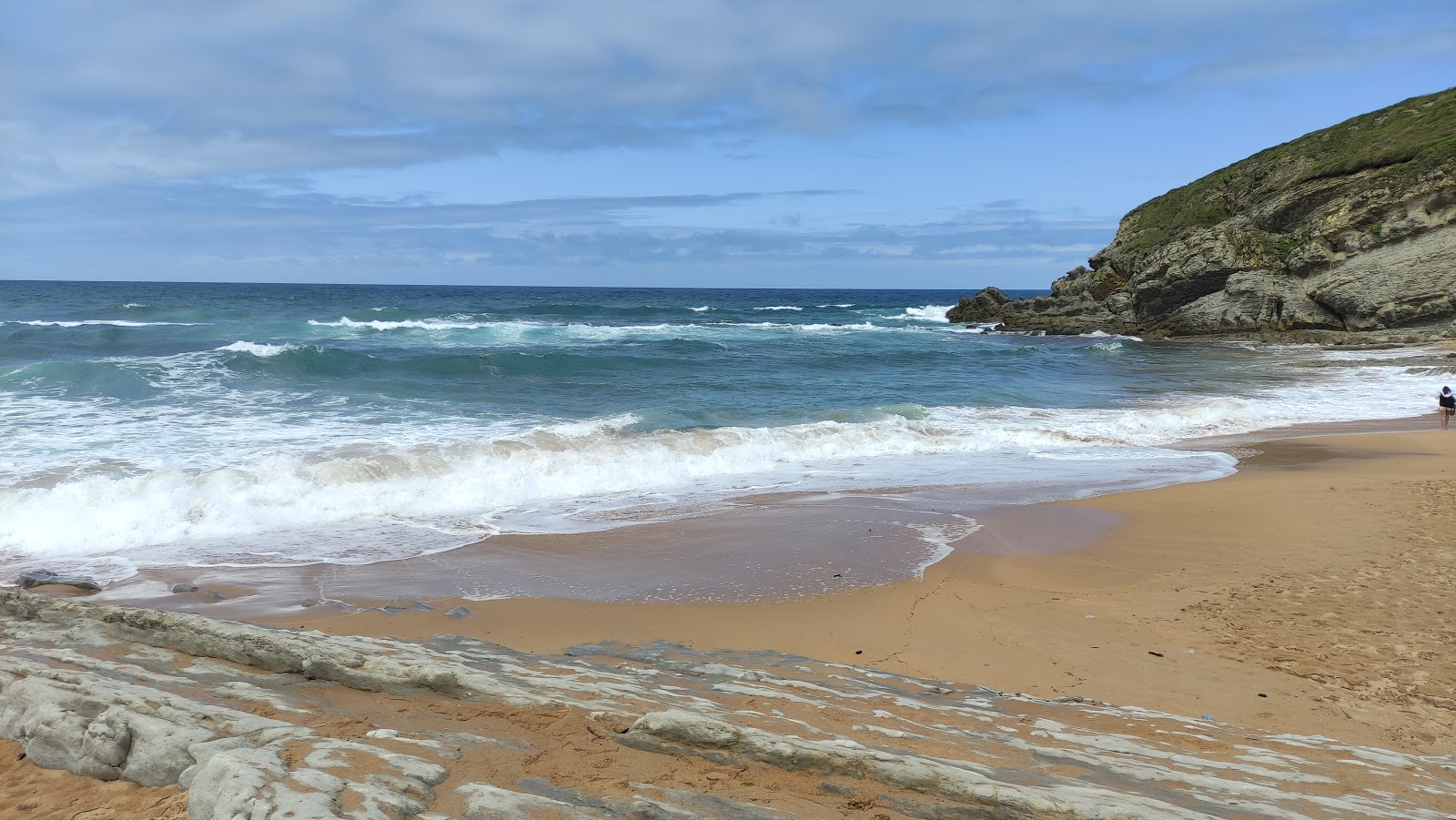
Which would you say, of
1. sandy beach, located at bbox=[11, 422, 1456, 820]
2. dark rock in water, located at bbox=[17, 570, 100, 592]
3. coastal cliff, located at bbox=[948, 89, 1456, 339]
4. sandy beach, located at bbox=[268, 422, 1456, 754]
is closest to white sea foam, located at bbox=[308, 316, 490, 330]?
coastal cliff, located at bbox=[948, 89, 1456, 339]

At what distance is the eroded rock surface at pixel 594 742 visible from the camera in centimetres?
337

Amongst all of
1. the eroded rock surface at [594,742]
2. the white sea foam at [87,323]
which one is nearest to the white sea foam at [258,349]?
the white sea foam at [87,323]

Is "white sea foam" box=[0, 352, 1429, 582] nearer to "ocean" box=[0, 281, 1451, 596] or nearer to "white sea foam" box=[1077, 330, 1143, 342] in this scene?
"ocean" box=[0, 281, 1451, 596]

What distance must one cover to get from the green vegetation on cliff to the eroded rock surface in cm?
3689

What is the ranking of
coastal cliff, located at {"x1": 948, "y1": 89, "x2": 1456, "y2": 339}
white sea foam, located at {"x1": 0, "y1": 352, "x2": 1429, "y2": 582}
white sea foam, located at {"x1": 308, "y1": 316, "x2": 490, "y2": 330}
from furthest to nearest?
white sea foam, located at {"x1": 308, "y1": 316, "x2": 490, "y2": 330} < coastal cliff, located at {"x1": 948, "y1": 89, "x2": 1456, "y2": 339} < white sea foam, located at {"x1": 0, "y1": 352, "x2": 1429, "y2": 582}

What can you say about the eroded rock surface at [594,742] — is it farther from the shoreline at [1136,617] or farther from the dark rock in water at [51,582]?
the dark rock in water at [51,582]

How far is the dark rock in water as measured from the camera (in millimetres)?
7402

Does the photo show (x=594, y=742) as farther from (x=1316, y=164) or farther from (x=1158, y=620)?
(x=1316, y=164)

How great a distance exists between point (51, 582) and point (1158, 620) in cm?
914

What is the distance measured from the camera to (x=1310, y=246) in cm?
3422

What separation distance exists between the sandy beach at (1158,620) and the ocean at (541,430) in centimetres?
161

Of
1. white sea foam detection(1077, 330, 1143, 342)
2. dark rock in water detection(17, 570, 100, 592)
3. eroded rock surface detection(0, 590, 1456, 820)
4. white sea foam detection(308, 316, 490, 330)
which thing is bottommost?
dark rock in water detection(17, 570, 100, 592)

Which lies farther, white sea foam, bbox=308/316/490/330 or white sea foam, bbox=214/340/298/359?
white sea foam, bbox=308/316/490/330

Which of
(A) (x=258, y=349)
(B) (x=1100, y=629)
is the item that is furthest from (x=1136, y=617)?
(A) (x=258, y=349)
